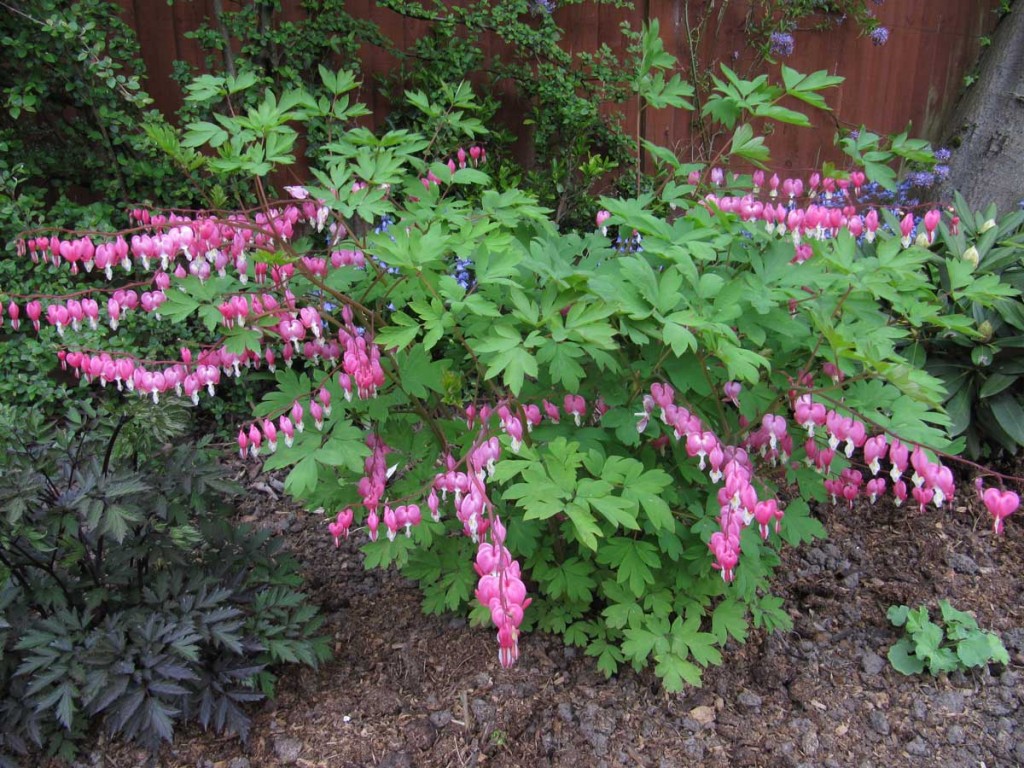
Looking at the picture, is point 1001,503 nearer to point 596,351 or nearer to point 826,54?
point 596,351

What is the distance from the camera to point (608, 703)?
8.06 ft

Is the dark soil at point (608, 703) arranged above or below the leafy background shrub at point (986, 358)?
below

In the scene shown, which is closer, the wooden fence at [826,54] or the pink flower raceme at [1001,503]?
the pink flower raceme at [1001,503]

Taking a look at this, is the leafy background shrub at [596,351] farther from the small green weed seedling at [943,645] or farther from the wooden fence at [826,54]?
the wooden fence at [826,54]

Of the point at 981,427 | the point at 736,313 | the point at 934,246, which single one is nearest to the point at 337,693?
the point at 736,313

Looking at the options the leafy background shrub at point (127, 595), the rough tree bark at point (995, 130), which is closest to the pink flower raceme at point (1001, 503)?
the leafy background shrub at point (127, 595)

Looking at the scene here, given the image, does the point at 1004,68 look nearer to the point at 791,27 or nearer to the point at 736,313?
the point at 791,27

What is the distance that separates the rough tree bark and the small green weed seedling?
345 centimetres

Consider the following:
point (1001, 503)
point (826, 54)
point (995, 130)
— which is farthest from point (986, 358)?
point (826, 54)

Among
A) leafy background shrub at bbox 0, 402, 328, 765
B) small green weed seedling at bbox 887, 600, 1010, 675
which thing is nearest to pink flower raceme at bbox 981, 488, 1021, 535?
small green weed seedling at bbox 887, 600, 1010, 675

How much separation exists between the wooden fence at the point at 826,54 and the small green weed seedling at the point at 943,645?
403cm

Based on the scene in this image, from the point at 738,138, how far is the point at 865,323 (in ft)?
2.20

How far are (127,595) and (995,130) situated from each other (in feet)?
19.5

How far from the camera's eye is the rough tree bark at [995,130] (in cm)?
516
